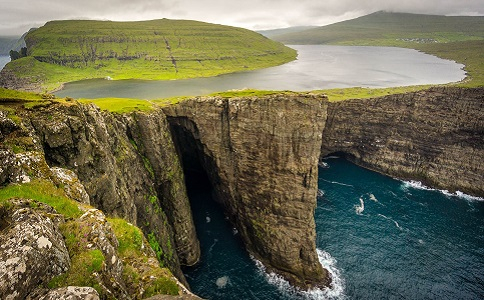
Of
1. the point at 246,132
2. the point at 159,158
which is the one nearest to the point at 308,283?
the point at 246,132

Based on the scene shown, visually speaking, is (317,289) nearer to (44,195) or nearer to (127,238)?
(127,238)

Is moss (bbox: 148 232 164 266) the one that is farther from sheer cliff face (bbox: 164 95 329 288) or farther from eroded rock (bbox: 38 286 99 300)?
eroded rock (bbox: 38 286 99 300)

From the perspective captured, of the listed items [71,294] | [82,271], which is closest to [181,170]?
[82,271]

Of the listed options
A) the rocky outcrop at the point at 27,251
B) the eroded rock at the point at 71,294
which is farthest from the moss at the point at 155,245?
the eroded rock at the point at 71,294

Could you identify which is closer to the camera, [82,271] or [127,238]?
[82,271]

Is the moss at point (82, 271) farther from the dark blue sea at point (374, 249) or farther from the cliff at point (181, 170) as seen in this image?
the dark blue sea at point (374, 249)

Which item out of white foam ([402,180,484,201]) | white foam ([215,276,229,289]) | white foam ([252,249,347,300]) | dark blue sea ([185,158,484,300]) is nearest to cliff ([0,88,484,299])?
white foam ([252,249,347,300])

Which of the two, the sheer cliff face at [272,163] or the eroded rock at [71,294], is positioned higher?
the eroded rock at [71,294]
